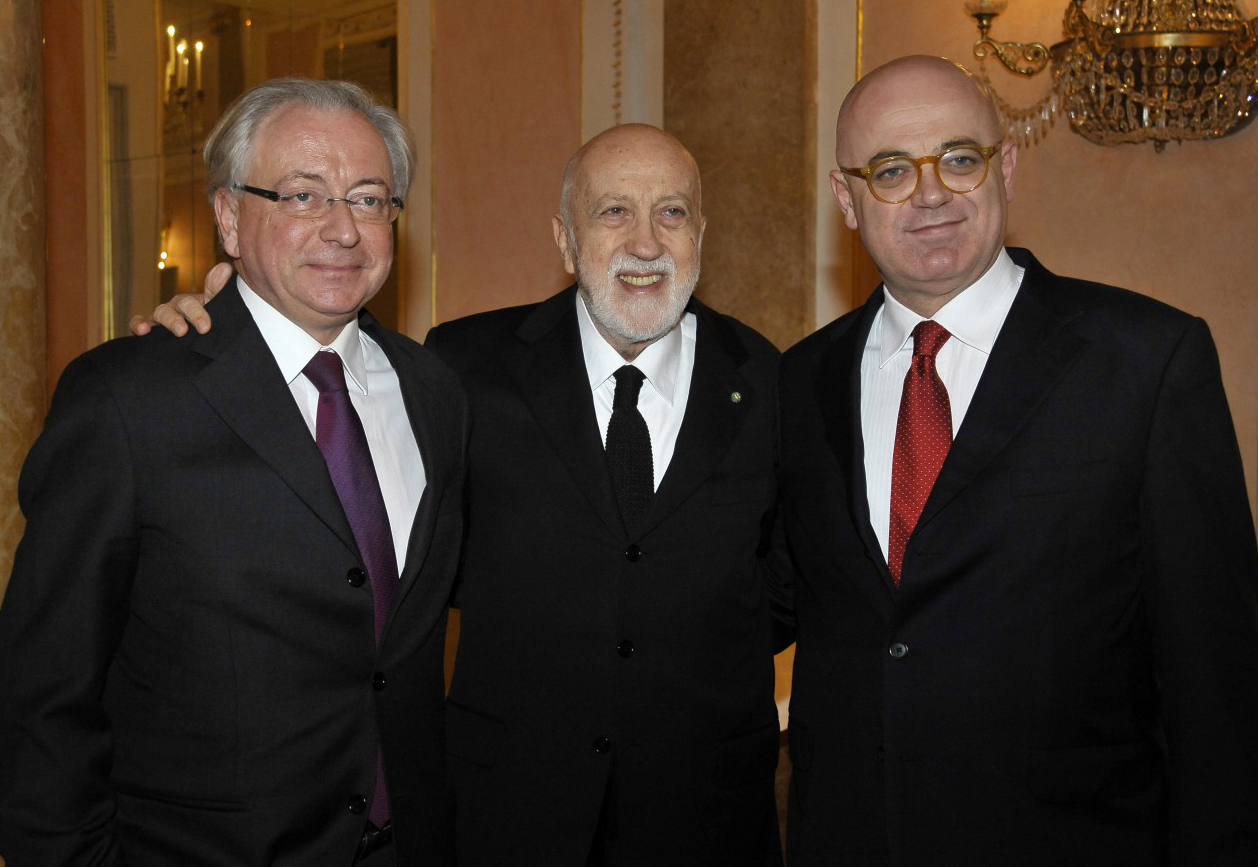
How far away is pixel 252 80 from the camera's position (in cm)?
390

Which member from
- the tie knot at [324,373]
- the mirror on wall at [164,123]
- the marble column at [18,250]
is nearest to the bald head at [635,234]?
the tie knot at [324,373]

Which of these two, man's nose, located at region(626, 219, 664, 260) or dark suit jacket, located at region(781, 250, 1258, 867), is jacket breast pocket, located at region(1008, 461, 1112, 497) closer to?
dark suit jacket, located at region(781, 250, 1258, 867)

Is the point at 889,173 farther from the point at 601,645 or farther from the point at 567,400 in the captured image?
the point at 601,645

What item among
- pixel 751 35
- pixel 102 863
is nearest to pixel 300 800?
pixel 102 863

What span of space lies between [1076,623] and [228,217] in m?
1.54

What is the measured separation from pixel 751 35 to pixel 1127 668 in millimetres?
3162

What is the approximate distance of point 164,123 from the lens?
12.1 ft

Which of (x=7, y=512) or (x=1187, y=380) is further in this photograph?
(x=7, y=512)

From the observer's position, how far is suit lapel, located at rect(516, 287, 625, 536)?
2289 mm

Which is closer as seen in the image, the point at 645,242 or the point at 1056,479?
the point at 1056,479

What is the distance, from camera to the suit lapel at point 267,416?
5.95 ft

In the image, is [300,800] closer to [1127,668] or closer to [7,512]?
[7,512]

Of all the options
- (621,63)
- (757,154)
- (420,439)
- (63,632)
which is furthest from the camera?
(621,63)

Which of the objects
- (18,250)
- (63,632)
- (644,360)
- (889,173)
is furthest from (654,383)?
(18,250)
